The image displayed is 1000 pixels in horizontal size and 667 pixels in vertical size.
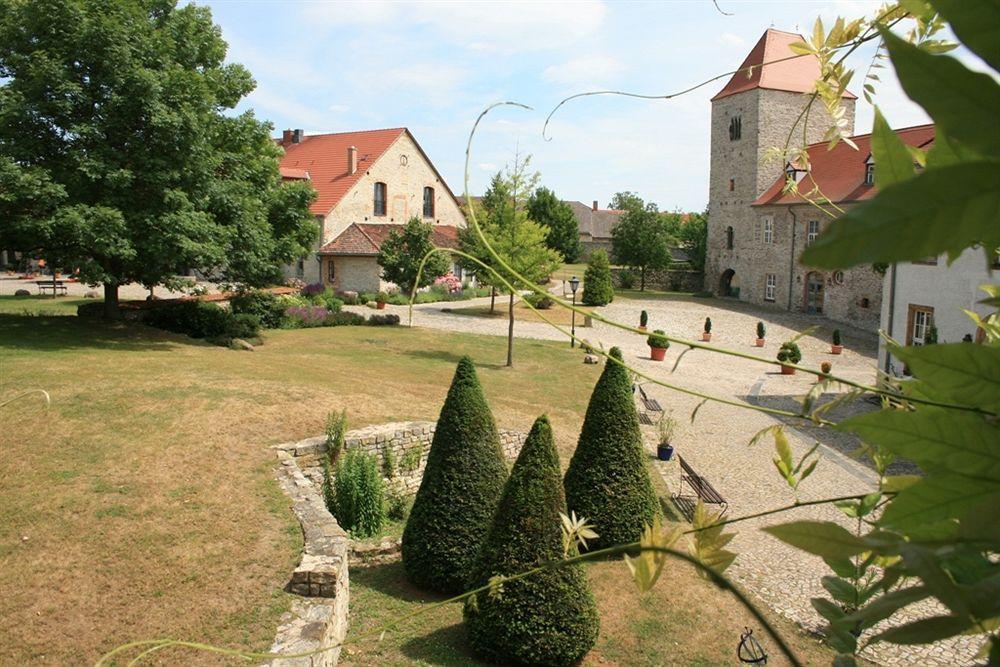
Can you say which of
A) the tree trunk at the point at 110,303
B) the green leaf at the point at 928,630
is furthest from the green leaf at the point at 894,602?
the tree trunk at the point at 110,303

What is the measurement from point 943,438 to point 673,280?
5372 cm

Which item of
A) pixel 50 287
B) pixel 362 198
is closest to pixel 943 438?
pixel 362 198

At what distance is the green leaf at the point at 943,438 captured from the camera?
62cm

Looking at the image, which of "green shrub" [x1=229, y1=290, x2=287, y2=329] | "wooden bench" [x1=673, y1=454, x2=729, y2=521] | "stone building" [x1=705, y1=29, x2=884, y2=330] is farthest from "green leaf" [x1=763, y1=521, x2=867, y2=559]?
"stone building" [x1=705, y1=29, x2=884, y2=330]

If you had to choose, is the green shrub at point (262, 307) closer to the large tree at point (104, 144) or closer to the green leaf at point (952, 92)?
the large tree at point (104, 144)

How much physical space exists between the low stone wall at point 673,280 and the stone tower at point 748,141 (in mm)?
6517

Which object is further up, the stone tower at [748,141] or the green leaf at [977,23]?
the stone tower at [748,141]

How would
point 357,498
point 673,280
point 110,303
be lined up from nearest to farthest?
1. point 357,498
2. point 110,303
3. point 673,280

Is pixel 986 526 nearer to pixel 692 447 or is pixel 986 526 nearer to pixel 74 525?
pixel 74 525

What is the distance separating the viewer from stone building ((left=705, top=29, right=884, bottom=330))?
35344mm

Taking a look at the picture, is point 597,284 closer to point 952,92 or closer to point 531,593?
point 531,593

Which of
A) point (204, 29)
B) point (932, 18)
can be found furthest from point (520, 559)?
point (204, 29)

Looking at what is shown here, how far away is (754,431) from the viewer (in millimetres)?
17969

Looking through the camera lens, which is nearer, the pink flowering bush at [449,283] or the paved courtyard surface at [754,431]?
the paved courtyard surface at [754,431]
